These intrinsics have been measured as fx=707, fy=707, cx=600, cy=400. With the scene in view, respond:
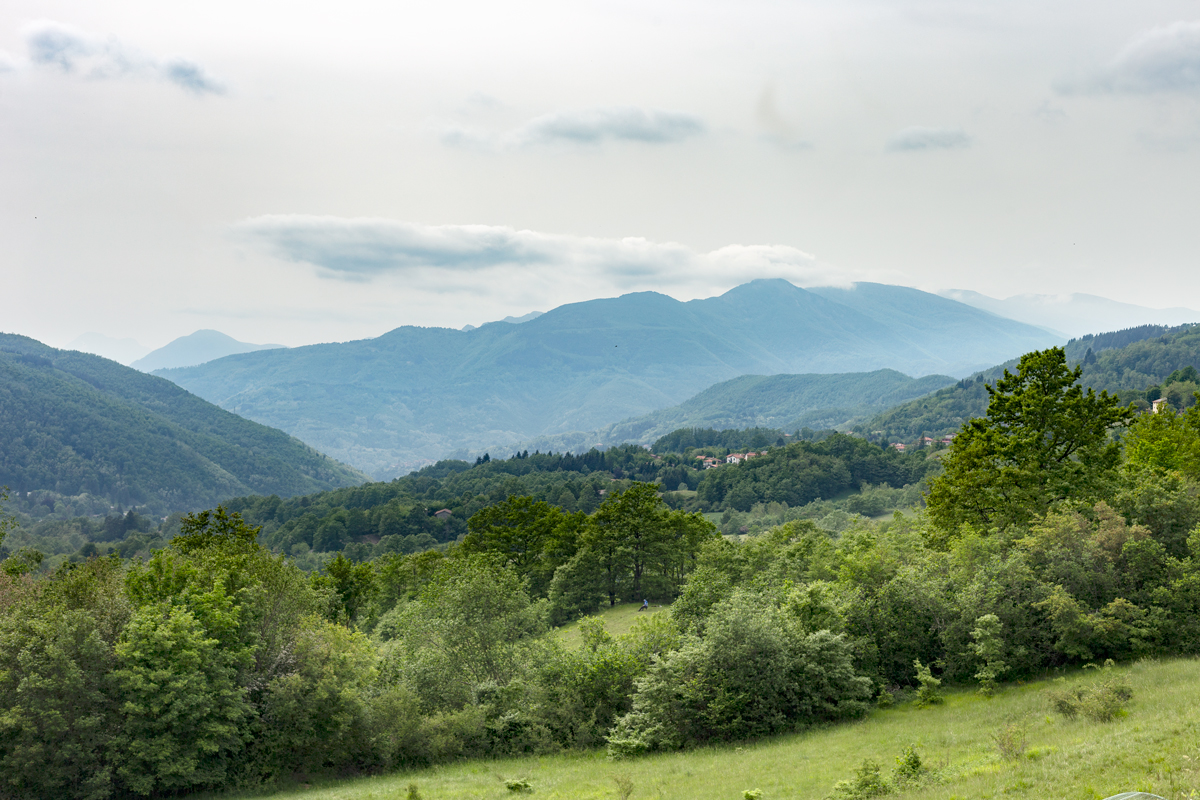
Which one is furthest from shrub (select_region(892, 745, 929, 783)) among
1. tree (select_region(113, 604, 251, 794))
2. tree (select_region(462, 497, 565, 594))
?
tree (select_region(462, 497, 565, 594))

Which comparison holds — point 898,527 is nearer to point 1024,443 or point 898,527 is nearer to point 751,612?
point 1024,443

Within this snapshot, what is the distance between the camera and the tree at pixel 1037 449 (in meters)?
32.9

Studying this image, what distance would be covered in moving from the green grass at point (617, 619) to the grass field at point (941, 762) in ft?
71.7

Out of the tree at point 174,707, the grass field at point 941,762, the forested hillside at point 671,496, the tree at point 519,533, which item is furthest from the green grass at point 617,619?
the forested hillside at point 671,496

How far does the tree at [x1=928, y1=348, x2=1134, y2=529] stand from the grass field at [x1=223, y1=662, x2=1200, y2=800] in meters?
10.4

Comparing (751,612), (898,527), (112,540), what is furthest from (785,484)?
(112,540)

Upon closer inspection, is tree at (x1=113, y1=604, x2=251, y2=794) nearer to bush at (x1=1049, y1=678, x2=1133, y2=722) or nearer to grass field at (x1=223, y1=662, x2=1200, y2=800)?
grass field at (x1=223, y1=662, x2=1200, y2=800)

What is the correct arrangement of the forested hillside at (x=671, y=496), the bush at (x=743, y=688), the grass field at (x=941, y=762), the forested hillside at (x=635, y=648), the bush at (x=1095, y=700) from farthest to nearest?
1. the forested hillside at (x=671, y=496)
2. the bush at (x=743, y=688)
3. the forested hillside at (x=635, y=648)
4. the bush at (x=1095, y=700)
5. the grass field at (x=941, y=762)

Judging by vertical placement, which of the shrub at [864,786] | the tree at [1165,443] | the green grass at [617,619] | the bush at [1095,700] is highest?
the tree at [1165,443]

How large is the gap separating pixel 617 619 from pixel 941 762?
3835cm

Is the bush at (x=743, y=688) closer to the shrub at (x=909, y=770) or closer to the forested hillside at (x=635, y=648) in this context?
the forested hillside at (x=635, y=648)

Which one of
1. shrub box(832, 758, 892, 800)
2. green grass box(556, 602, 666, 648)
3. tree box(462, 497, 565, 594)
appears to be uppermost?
shrub box(832, 758, 892, 800)

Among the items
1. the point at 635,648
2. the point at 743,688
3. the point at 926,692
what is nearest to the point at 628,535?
the point at 635,648

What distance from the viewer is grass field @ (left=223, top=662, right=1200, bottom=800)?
47.7 feet
